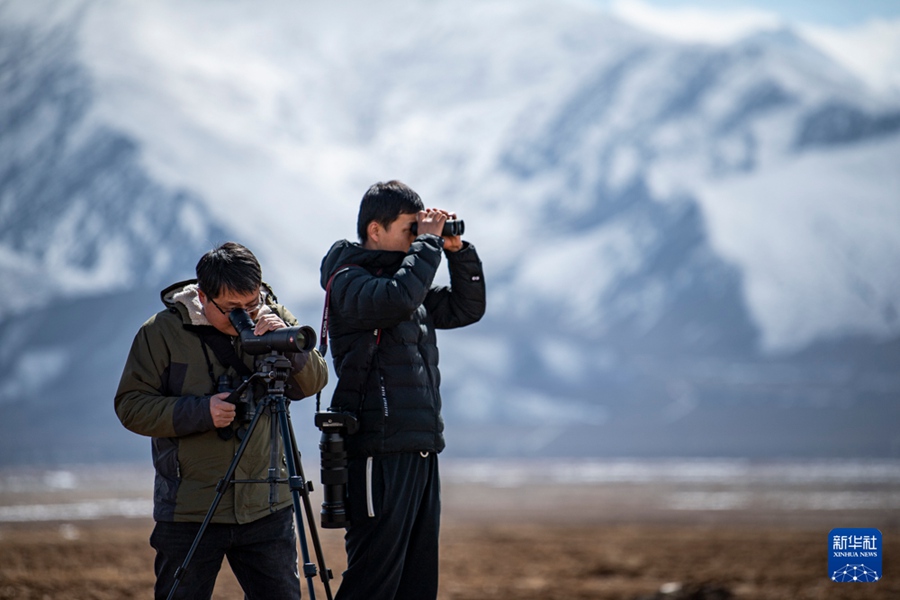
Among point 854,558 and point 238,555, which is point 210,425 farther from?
point 854,558

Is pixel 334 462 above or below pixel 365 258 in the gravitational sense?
below

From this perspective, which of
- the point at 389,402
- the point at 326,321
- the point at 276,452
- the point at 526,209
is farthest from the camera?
the point at 526,209

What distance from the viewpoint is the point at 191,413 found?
3840 mm

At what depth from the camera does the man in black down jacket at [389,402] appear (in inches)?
164

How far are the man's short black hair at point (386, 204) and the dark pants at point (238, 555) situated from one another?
3.75 feet

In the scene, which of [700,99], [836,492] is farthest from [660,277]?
[836,492]

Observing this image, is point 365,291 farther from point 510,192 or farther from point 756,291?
point 510,192

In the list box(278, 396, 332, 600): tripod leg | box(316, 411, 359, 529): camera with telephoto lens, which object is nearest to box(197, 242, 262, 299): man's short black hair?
box(278, 396, 332, 600): tripod leg

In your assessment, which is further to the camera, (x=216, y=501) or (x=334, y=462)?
(x=334, y=462)

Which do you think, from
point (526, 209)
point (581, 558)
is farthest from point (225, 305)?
point (526, 209)

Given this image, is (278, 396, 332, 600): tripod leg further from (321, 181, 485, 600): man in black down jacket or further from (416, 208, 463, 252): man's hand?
(416, 208, 463, 252): man's hand

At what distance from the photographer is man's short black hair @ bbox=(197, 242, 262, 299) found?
156 inches

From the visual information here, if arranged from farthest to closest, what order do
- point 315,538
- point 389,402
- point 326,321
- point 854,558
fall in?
point 854,558 → point 326,321 → point 389,402 → point 315,538

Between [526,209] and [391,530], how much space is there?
304ft
